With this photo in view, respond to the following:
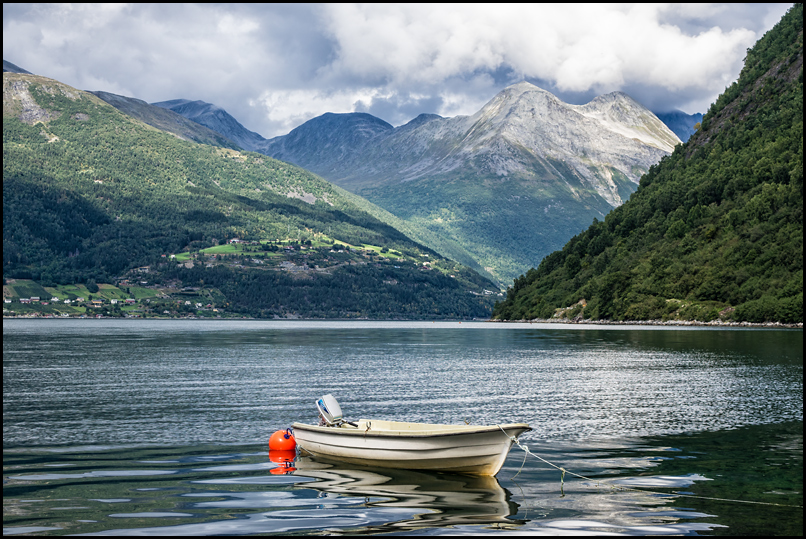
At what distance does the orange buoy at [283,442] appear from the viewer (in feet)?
118

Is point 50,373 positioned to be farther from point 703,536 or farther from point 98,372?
point 703,536

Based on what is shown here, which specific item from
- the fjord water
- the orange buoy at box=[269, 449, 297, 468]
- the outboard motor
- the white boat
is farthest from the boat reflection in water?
the outboard motor

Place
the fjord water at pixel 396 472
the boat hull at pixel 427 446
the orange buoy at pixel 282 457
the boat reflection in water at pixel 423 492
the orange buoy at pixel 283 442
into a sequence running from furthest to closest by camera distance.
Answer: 1. the orange buoy at pixel 283 442
2. the orange buoy at pixel 282 457
3. the boat hull at pixel 427 446
4. the boat reflection in water at pixel 423 492
5. the fjord water at pixel 396 472

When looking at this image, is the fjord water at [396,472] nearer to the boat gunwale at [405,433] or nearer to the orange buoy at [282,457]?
the orange buoy at [282,457]

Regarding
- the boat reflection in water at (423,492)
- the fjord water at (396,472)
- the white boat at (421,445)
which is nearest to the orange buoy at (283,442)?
the fjord water at (396,472)

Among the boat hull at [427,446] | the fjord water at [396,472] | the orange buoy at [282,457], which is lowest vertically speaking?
the orange buoy at [282,457]

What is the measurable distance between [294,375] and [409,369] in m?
14.1

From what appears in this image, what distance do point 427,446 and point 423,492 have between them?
7.21ft

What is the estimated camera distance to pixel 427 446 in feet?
96.8

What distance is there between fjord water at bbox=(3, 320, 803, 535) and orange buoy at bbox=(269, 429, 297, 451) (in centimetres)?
107

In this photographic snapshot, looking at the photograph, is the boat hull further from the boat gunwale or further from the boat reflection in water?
the boat reflection in water

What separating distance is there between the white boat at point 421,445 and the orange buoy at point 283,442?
2.39m

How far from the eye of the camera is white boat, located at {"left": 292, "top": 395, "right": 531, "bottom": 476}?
93.7 feet

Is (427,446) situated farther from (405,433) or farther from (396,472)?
(396,472)
